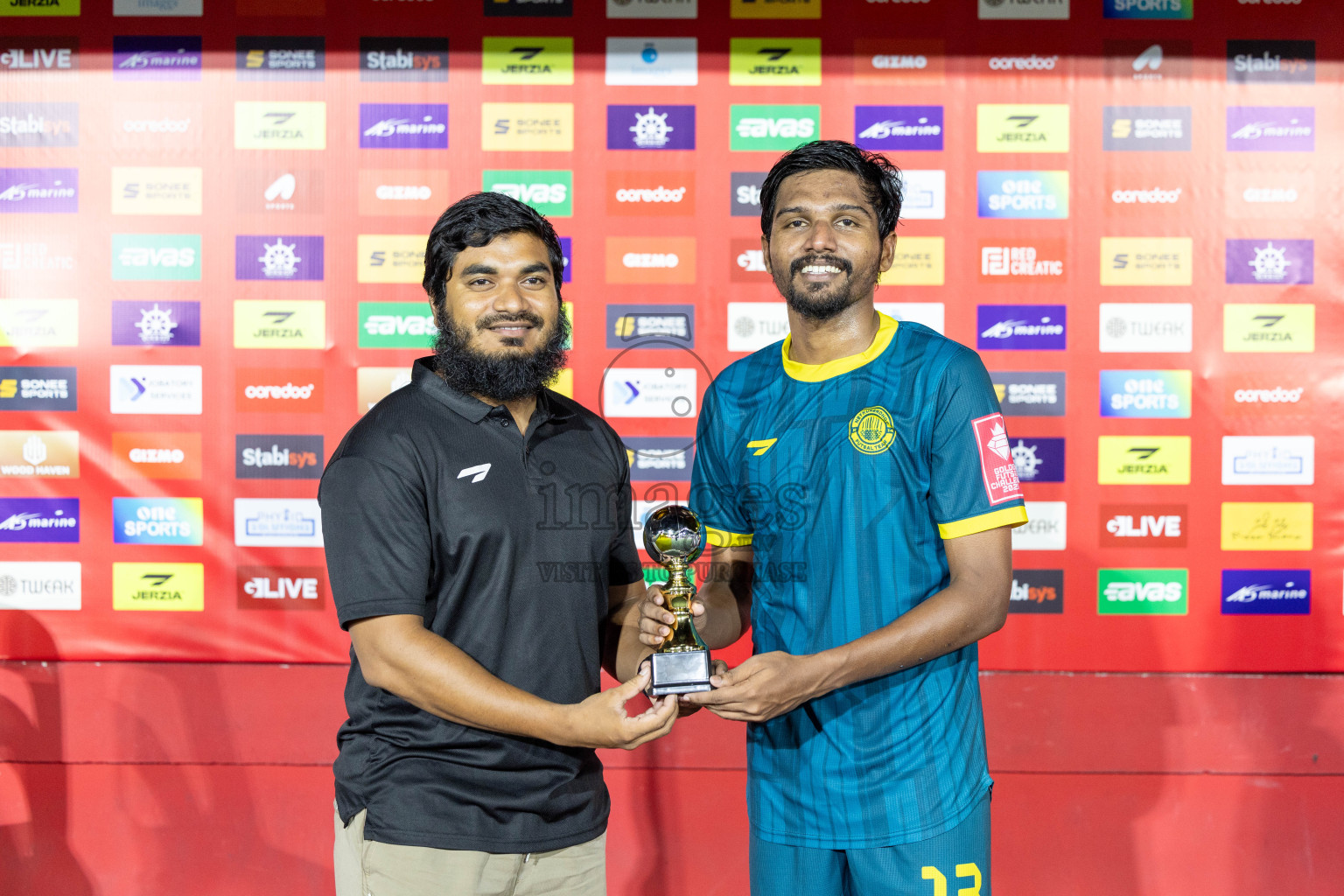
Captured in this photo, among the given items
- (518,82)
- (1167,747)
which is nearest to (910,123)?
(518,82)

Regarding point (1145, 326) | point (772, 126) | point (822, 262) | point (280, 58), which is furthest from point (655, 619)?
point (280, 58)

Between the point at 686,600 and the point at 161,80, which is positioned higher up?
the point at 161,80

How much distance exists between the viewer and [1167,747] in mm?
2510

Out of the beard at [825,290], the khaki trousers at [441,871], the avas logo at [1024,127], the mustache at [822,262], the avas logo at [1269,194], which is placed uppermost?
the avas logo at [1024,127]

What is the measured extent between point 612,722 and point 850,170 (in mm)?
1001

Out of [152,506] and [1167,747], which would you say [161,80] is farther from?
[1167,747]

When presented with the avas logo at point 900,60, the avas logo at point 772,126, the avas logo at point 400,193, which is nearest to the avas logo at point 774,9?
the avas logo at point 900,60

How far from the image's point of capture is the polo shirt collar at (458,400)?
57.1 inches

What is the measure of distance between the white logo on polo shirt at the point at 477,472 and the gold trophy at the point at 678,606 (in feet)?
0.90

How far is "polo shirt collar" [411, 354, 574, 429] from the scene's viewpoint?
145 centimetres

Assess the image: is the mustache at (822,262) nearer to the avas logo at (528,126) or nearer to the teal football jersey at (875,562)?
the teal football jersey at (875,562)

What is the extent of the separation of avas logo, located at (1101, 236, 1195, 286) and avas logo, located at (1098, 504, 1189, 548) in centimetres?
64

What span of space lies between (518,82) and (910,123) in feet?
3.74

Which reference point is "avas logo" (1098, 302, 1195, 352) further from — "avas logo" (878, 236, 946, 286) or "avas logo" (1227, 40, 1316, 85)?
"avas logo" (1227, 40, 1316, 85)
